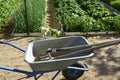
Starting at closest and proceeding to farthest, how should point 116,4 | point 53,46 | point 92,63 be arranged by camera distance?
point 53,46 < point 92,63 < point 116,4

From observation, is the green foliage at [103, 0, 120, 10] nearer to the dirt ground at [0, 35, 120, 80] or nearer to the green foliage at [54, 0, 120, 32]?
the green foliage at [54, 0, 120, 32]

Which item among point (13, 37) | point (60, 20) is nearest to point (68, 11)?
point (60, 20)

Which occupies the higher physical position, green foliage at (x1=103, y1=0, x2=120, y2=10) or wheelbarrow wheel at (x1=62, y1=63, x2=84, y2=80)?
green foliage at (x1=103, y1=0, x2=120, y2=10)

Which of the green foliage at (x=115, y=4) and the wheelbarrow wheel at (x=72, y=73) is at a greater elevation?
the green foliage at (x=115, y=4)

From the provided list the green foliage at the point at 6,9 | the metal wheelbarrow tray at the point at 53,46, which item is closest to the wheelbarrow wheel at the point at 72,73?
the metal wheelbarrow tray at the point at 53,46

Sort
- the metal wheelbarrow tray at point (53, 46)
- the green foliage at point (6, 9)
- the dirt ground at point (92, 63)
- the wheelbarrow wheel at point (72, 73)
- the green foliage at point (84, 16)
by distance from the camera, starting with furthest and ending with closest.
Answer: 1. the green foliage at point (6, 9)
2. the green foliage at point (84, 16)
3. the dirt ground at point (92, 63)
4. the wheelbarrow wheel at point (72, 73)
5. the metal wheelbarrow tray at point (53, 46)

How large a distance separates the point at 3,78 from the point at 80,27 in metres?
2.87

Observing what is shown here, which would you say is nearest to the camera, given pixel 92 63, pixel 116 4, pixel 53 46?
pixel 53 46

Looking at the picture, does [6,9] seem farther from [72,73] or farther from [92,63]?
[72,73]

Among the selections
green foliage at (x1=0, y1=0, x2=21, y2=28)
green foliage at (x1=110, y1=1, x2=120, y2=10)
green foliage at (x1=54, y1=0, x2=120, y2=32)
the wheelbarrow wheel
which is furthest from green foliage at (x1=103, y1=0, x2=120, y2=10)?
the wheelbarrow wheel

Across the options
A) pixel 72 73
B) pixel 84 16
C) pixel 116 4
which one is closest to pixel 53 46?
pixel 72 73

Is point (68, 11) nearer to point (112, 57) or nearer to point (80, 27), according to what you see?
point (80, 27)

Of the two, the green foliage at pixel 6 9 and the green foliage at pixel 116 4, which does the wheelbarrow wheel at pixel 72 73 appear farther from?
the green foliage at pixel 116 4

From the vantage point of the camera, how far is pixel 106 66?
19.6ft
